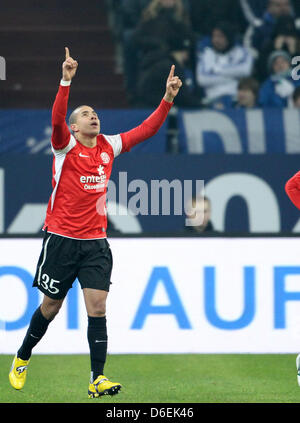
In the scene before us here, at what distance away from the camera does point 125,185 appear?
11.1 meters

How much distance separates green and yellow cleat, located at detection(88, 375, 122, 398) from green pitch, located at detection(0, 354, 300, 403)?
0.06 metres

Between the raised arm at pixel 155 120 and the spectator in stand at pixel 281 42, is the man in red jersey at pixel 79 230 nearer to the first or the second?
the raised arm at pixel 155 120

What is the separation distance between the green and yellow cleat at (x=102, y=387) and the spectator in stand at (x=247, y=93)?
6343 mm

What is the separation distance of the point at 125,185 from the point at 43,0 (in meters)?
5.03

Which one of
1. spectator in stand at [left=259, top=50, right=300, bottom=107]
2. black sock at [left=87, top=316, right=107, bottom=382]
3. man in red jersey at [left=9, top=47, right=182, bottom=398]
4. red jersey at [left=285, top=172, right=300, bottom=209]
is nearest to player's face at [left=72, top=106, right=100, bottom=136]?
man in red jersey at [left=9, top=47, right=182, bottom=398]

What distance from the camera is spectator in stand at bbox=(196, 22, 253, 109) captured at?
13.1 m

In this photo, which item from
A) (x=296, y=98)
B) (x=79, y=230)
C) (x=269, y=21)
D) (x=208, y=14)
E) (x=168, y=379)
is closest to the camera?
(x=79, y=230)

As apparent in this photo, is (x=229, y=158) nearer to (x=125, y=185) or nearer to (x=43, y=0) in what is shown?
(x=125, y=185)

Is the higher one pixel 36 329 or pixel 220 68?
pixel 220 68

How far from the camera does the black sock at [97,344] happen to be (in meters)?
6.73

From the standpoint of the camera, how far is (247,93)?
12.4 meters

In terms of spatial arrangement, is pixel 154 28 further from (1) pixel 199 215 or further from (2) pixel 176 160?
(1) pixel 199 215

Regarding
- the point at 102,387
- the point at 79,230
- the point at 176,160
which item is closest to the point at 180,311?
the point at 79,230

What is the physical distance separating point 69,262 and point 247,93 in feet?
19.8
